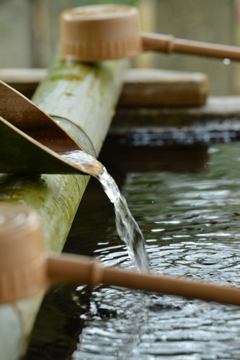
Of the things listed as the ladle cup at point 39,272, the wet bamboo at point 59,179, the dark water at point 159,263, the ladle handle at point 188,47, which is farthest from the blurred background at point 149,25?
the ladle cup at point 39,272

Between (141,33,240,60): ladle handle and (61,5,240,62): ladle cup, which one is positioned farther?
(141,33,240,60): ladle handle

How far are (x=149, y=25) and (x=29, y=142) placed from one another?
602 cm

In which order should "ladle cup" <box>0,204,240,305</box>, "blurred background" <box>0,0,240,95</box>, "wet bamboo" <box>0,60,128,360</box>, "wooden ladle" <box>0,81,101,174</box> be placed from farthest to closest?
1. "blurred background" <box>0,0,240,95</box>
2. "wooden ladle" <box>0,81,101,174</box>
3. "wet bamboo" <box>0,60,128,360</box>
4. "ladle cup" <box>0,204,240,305</box>

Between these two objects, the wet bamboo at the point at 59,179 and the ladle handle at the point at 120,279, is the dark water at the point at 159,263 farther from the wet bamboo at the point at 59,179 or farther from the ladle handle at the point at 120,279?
the ladle handle at the point at 120,279

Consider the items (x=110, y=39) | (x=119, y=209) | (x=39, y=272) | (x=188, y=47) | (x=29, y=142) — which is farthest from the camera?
(x=188, y=47)

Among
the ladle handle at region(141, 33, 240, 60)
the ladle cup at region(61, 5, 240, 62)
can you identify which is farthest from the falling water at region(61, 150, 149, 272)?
the ladle handle at region(141, 33, 240, 60)

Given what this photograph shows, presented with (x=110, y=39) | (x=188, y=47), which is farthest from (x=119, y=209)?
(x=188, y=47)

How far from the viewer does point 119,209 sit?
2461mm

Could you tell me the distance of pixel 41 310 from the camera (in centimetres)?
217

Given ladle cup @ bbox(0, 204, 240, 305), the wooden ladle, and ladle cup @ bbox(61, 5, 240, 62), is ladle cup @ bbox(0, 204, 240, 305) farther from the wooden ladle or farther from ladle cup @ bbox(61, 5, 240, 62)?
ladle cup @ bbox(61, 5, 240, 62)

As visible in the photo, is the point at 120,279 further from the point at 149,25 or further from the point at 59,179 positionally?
the point at 149,25

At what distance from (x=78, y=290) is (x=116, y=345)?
1.42 ft

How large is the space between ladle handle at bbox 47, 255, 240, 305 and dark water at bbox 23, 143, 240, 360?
0.50 m

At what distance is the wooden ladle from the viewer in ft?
6.77
